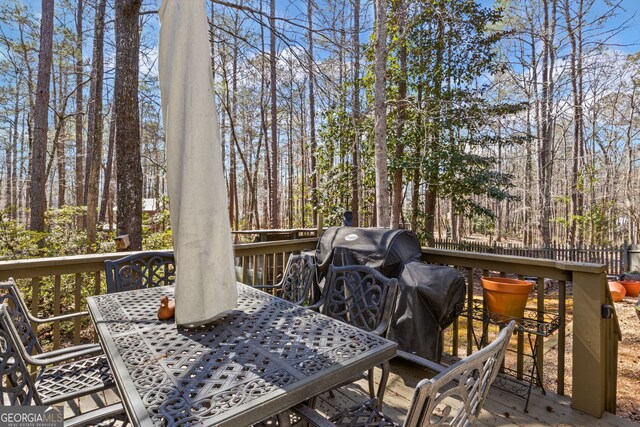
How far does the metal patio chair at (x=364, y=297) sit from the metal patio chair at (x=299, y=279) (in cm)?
17

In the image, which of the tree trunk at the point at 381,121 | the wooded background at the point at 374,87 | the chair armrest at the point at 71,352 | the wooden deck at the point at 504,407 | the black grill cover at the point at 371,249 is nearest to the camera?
the chair armrest at the point at 71,352

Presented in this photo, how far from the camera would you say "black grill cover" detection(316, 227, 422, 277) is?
283 cm

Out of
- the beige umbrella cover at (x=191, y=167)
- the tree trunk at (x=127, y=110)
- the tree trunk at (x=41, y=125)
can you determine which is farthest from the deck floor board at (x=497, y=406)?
the tree trunk at (x=41, y=125)

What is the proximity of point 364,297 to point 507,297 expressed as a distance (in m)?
1.09

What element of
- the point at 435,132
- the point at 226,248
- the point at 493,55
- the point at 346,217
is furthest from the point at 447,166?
the point at 226,248

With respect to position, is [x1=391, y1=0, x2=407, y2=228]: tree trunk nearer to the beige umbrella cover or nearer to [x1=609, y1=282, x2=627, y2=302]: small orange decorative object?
[x1=609, y1=282, x2=627, y2=302]: small orange decorative object

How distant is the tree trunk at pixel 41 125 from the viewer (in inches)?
293

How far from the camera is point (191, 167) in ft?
4.99

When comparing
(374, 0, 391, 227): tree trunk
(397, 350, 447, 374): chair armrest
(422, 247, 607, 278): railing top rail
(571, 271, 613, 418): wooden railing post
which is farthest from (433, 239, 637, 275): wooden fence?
(397, 350, 447, 374): chair armrest

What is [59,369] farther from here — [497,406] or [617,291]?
[617,291]

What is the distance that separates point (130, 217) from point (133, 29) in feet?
7.21

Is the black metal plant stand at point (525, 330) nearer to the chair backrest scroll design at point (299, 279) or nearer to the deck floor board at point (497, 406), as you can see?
the deck floor board at point (497, 406)

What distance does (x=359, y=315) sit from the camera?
2072 mm

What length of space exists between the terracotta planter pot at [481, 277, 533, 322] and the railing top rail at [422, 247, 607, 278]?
0.49ft
